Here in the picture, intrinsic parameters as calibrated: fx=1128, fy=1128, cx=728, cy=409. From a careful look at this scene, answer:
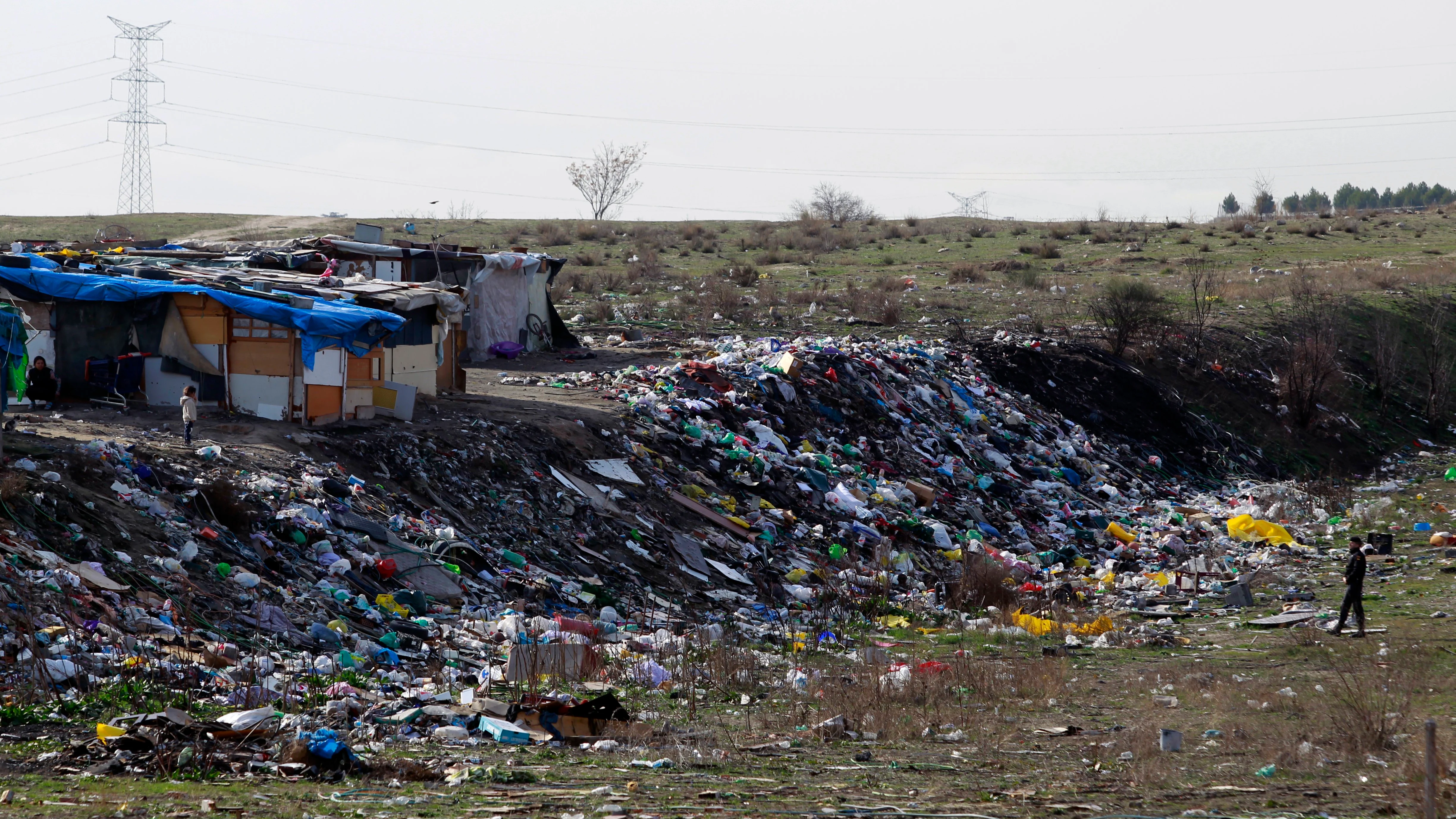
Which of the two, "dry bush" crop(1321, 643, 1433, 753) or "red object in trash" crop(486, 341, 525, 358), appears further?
"red object in trash" crop(486, 341, 525, 358)

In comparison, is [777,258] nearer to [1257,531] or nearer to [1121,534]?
[1121,534]

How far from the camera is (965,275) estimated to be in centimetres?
3012

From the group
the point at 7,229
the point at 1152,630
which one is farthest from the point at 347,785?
the point at 7,229

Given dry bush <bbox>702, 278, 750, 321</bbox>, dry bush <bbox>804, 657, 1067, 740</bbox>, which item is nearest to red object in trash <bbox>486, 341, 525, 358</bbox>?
dry bush <bbox>702, 278, 750, 321</bbox>

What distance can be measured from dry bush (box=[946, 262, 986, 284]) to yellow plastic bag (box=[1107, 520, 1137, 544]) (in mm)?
14255

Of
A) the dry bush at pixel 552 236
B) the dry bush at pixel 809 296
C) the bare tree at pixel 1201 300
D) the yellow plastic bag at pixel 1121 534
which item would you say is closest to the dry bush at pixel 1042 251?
the bare tree at pixel 1201 300

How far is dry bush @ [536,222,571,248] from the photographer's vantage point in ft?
124

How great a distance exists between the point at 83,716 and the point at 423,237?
33242mm

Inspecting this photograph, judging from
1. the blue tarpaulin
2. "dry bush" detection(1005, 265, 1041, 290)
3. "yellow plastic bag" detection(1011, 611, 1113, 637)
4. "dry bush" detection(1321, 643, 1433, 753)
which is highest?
"dry bush" detection(1005, 265, 1041, 290)

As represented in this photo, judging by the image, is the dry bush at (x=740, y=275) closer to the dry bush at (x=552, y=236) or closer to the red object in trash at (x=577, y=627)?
the dry bush at (x=552, y=236)

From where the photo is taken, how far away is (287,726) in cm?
591

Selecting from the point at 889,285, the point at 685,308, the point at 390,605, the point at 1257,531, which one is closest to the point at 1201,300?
the point at 889,285

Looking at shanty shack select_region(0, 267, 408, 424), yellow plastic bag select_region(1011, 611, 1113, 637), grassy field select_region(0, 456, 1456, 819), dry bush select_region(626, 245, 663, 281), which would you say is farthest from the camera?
dry bush select_region(626, 245, 663, 281)

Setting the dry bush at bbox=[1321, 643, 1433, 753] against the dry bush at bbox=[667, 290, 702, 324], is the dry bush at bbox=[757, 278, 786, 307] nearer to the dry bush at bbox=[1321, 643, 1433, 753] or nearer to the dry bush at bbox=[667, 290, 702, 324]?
the dry bush at bbox=[667, 290, 702, 324]
